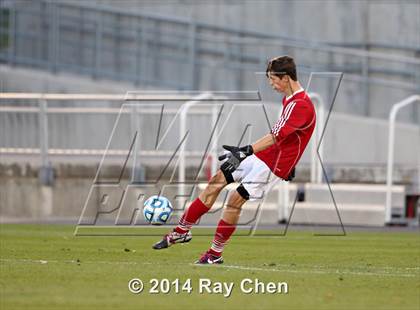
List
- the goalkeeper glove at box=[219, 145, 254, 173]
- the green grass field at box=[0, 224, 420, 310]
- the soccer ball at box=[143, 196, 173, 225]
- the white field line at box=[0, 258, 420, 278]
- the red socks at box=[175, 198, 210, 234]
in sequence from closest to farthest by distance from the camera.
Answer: the green grass field at box=[0, 224, 420, 310] → the white field line at box=[0, 258, 420, 278] → the goalkeeper glove at box=[219, 145, 254, 173] → the red socks at box=[175, 198, 210, 234] → the soccer ball at box=[143, 196, 173, 225]

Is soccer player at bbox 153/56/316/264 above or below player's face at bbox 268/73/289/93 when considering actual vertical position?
below

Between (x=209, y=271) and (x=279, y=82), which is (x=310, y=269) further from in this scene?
(x=279, y=82)

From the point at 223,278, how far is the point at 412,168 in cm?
1237

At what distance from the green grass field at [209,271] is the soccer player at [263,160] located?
321 millimetres

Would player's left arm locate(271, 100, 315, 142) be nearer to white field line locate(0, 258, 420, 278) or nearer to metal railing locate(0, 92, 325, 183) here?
white field line locate(0, 258, 420, 278)

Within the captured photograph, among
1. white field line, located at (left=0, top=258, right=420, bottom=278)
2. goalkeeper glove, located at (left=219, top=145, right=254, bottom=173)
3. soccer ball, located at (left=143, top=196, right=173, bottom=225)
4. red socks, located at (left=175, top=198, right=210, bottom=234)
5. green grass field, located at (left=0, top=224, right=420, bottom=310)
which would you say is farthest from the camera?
soccer ball, located at (left=143, top=196, right=173, bottom=225)

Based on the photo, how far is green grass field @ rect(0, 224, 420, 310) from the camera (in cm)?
1063

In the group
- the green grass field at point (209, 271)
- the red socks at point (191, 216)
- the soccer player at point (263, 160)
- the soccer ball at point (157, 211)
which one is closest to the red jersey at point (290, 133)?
the soccer player at point (263, 160)

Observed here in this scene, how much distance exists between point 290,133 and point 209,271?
1948 millimetres

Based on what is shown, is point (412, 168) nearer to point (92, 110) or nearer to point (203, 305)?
point (92, 110)

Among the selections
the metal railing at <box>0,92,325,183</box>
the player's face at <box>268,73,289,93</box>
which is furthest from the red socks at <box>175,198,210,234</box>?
the metal railing at <box>0,92,325,183</box>

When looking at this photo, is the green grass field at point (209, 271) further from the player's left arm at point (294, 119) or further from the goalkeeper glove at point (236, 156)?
the player's left arm at point (294, 119)

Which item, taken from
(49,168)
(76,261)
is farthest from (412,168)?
(76,261)

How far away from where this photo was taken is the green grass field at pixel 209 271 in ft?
34.9
